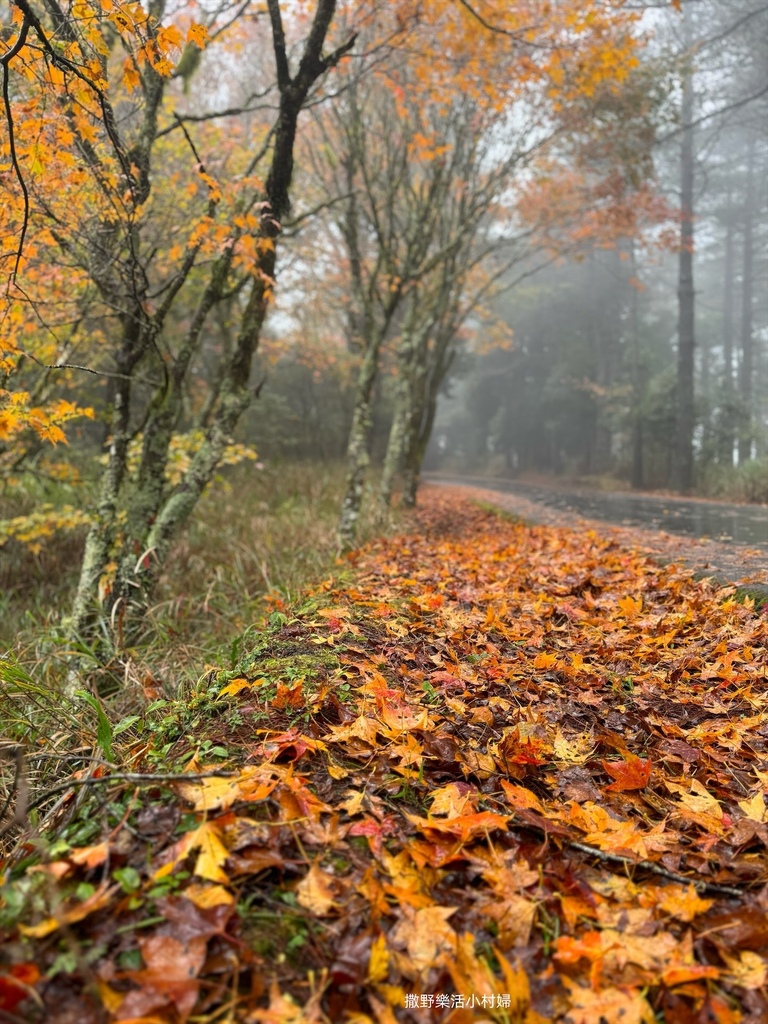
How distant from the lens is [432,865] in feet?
4.48

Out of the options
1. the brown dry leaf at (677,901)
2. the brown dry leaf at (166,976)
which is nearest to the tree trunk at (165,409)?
the brown dry leaf at (166,976)

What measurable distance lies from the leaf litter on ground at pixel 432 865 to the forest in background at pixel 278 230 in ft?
6.12

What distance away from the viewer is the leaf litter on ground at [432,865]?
1.06m

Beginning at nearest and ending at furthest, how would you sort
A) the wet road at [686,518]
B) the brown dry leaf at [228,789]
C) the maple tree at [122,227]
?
1. the brown dry leaf at [228,789]
2. the maple tree at [122,227]
3. the wet road at [686,518]

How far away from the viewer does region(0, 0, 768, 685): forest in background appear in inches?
139

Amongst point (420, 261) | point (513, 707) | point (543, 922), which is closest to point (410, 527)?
point (420, 261)

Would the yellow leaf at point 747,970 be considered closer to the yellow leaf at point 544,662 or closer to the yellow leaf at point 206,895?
the yellow leaf at point 206,895

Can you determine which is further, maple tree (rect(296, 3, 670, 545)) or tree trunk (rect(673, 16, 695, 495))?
tree trunk (rect(673, 16, 695, 495))

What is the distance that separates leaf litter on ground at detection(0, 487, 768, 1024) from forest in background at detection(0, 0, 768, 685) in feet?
6.12

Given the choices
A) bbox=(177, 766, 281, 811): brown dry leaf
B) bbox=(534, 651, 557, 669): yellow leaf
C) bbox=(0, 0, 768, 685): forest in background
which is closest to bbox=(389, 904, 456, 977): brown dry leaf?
bbox=(177, 766, 281, 811): brown dry leaf

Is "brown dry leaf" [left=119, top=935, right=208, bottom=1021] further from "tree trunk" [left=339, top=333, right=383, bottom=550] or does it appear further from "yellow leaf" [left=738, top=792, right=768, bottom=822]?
"tree trunk" [left=339, top=333, right=383, bottom=550]

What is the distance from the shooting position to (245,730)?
186cm

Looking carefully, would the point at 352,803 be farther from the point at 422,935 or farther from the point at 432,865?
the point at 422,935

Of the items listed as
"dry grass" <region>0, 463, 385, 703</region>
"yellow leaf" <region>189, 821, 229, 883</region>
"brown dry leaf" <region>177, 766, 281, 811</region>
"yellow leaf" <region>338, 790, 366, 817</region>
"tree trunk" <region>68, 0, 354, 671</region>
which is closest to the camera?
"yellow leaf" <region>189, 821, 229, 883</region>
